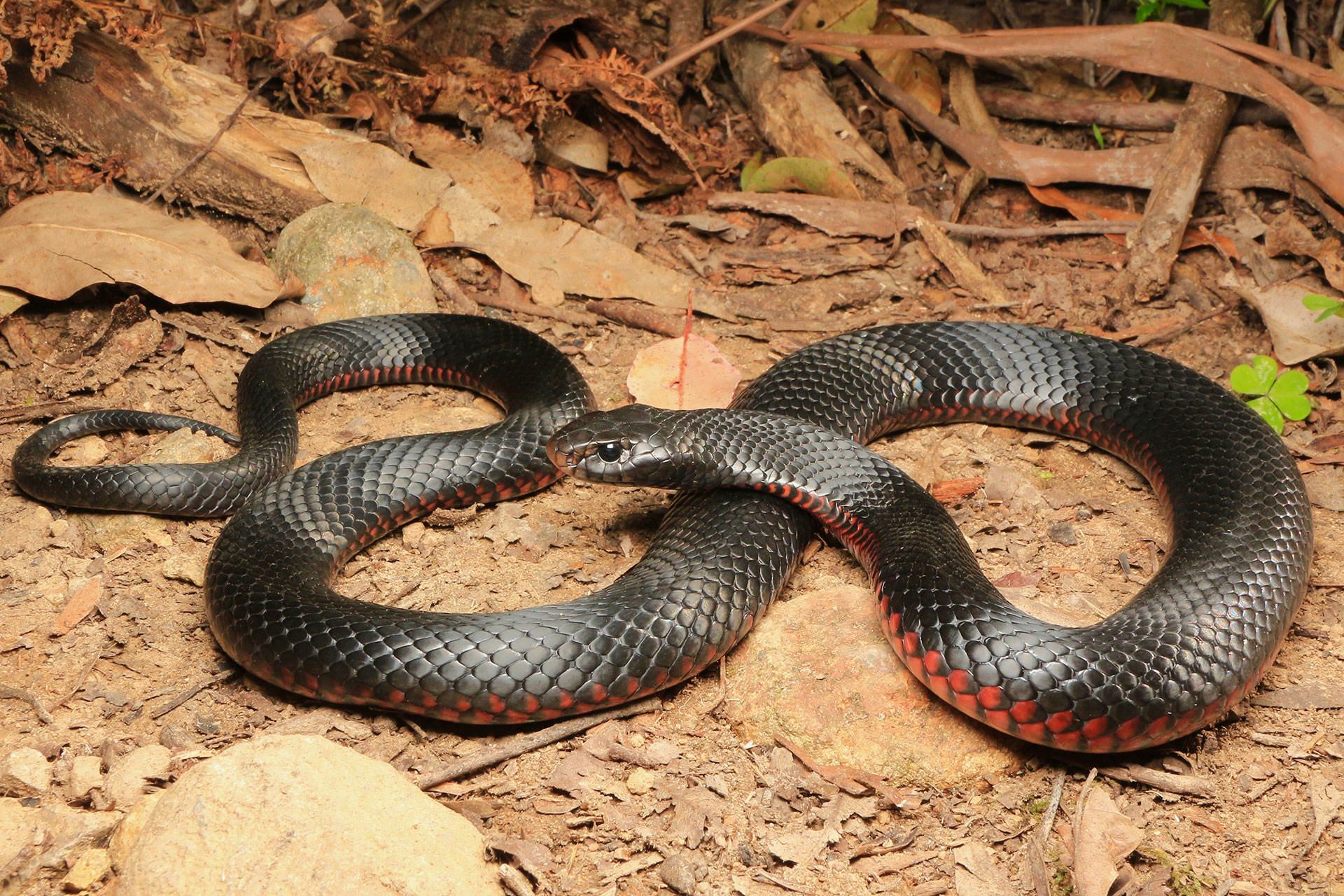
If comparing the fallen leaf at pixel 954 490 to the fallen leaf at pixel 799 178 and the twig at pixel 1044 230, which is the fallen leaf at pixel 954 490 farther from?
the fallen leaf at pixel 799 178

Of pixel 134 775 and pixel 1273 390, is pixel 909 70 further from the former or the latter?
pixel 134 775

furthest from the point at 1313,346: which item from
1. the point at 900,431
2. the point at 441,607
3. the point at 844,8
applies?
the point at 441,607

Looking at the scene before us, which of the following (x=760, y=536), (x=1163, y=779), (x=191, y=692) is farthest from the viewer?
(x=760, y=536)

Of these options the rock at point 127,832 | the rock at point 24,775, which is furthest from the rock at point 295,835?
the rock at point 24,775

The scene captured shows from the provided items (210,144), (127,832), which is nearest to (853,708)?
(127,832)

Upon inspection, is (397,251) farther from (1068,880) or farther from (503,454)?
(1068,880)

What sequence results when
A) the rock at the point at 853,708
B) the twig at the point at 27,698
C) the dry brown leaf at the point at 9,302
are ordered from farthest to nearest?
the dry brown leaf at the point at 9,302, the twig at the point at 27,698, the rock at the point at 853,708

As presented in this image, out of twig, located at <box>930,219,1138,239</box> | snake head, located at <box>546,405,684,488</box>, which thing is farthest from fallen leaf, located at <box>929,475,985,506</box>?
twig, located at <box>930,219,1138,239</box>
